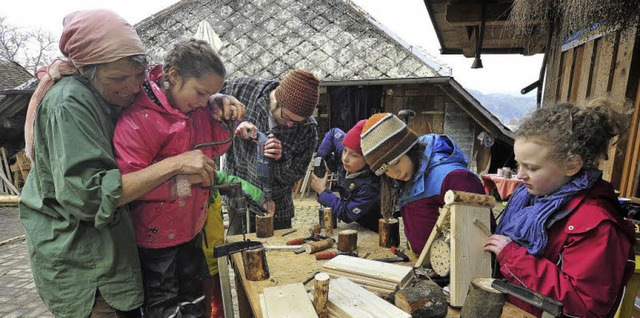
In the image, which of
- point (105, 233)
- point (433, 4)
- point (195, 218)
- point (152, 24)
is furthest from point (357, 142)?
point (152, 24)

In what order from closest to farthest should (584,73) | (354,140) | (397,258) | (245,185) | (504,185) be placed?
(397,258) → (245,185) → (354,140) → (584,73) → (504,185)

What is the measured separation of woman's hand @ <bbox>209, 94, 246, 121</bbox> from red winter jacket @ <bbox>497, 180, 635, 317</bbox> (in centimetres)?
169

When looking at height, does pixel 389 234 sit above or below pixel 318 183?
below

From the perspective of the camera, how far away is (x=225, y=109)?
2037mm

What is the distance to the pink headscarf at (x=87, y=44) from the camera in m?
1.38

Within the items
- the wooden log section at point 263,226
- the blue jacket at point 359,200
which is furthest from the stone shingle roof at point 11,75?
the blue jacket at point 359,200

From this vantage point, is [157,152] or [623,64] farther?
[623,64]

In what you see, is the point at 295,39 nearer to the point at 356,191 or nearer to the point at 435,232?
the point at 356,191

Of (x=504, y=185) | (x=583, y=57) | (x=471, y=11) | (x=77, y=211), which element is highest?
(x=471, y=11)

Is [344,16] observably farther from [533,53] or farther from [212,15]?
[533,53]

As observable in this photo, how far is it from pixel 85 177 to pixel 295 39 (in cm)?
689

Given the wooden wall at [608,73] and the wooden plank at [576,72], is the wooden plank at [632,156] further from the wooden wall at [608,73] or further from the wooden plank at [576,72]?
the wooden plank at [576,72]

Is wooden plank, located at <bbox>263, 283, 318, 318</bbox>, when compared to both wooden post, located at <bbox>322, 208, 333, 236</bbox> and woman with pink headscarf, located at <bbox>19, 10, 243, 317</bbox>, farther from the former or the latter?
wooden post, located at <bbox>322, 208, 333, 236</bbox>

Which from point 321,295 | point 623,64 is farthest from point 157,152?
point 623,64
